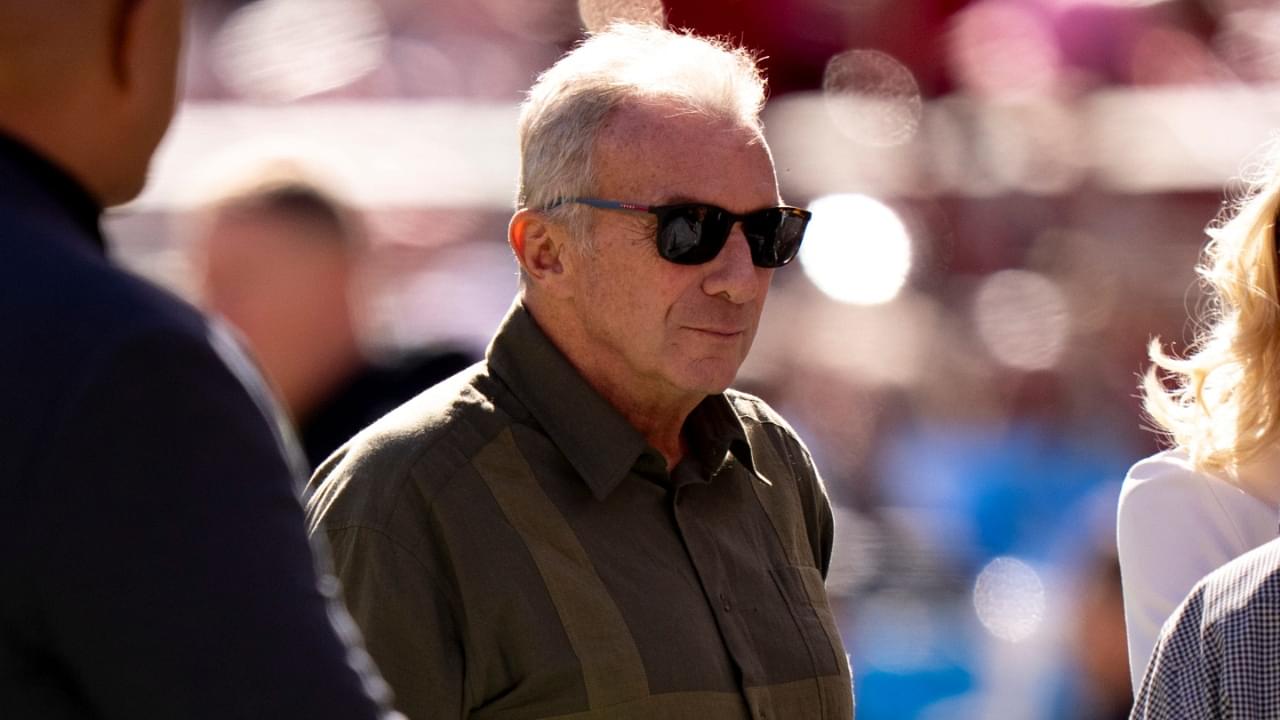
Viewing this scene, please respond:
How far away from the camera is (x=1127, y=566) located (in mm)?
2479

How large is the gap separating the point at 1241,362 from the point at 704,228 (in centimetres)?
89

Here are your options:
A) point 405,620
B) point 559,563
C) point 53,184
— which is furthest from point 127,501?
point 559,563

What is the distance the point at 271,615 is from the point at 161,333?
19cm

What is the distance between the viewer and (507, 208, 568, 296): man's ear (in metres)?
2.31

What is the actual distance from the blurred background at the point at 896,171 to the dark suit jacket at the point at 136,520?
4.35 metres

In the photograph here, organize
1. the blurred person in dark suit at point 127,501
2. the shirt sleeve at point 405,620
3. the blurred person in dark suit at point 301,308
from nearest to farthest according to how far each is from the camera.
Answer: the blurred person in dark suit at point 127,501 < the shirt sleeve at point 405,620 < the blurred person in dark suit at point 301,308

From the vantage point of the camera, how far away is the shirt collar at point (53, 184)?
1103 millimetres

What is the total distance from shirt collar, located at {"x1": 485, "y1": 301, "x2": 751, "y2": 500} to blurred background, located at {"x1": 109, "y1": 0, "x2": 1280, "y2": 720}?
3.11 m

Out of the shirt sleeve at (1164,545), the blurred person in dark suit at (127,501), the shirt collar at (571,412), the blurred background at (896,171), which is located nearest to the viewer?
the blurred person in dark suit at (127,501)

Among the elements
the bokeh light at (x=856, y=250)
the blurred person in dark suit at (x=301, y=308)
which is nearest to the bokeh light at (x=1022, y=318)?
the bokeh light at (x=856, y=250)

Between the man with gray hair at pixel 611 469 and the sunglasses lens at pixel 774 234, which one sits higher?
the sunglasses lens at pixel 774 234

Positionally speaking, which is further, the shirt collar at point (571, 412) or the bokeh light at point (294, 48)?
the bokeh light at point (294, 48)

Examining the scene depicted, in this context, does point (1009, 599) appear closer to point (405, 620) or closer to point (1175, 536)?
Result: point (1175, 536)

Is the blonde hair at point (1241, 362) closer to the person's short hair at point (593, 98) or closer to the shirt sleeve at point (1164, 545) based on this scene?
the shirt sleeve at point (1164, 545)
